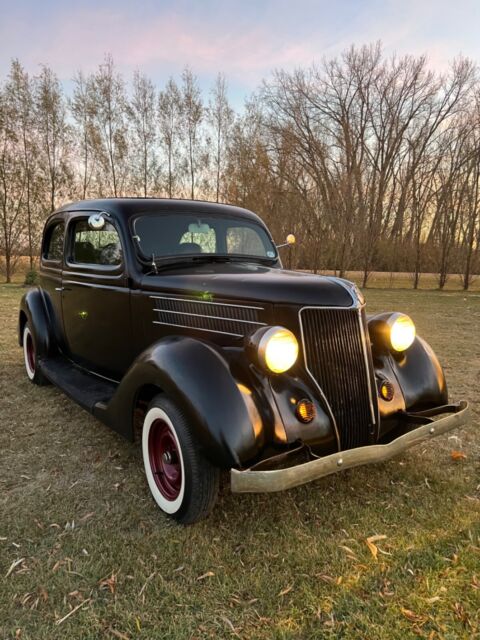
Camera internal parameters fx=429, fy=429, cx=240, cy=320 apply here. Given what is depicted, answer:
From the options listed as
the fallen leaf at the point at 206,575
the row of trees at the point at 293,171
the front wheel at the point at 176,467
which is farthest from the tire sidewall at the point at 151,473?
the row of trees at the point at 293,171

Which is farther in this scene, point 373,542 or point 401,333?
point 401,333

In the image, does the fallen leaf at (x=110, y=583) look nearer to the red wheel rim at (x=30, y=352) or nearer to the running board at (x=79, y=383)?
the running board at (x=79, y=383)

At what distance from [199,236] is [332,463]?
227 cm

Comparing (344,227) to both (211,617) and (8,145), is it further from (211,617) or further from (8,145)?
(211,617)

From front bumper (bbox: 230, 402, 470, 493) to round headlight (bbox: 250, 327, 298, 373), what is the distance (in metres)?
0.51

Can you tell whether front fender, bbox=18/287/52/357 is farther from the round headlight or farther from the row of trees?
the row of trees

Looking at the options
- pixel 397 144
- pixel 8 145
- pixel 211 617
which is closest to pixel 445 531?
pixel 211 617

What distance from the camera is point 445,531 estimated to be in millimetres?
2355

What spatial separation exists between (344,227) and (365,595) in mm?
19623

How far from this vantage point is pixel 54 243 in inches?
187

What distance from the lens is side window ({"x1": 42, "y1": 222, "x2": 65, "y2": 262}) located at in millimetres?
4521

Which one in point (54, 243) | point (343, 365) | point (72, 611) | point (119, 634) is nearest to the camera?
point (119, 634)

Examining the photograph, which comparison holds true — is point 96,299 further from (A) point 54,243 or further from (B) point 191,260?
(A) point 54,243

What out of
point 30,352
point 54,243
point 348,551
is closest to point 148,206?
point 54,243
